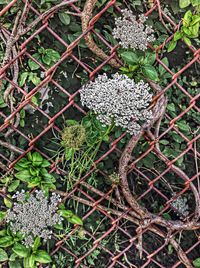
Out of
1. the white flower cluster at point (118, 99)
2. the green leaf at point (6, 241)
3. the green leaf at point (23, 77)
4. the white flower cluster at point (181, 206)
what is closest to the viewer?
the white flower cluster at point (118, 99)

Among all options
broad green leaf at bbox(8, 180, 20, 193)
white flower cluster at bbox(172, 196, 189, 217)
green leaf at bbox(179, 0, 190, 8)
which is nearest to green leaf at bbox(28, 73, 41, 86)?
broad green leaf at bbox(8, 180, 20, 193)

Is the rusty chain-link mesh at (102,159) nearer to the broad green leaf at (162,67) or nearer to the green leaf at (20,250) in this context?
the broad green leaf at (162,67)

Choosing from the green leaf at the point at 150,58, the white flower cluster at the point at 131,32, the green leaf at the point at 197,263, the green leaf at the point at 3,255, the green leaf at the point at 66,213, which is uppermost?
the white flower cluster at the point at 131,32

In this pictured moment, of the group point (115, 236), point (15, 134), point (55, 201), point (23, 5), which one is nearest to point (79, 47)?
point (23, 5)

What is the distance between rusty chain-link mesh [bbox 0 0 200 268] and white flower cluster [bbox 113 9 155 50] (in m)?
0.07

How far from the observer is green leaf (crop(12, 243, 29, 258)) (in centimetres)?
213

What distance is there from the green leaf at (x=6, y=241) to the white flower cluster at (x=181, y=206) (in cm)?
71

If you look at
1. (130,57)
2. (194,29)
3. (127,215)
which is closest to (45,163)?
(127,215)

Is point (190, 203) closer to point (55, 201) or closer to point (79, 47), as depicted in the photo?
point (55, 201)

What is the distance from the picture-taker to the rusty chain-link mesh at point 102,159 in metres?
2.00

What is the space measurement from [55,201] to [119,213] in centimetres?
30

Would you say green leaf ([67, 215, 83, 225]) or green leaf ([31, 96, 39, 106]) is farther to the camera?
green leaf ([67, 215, 83, 225])

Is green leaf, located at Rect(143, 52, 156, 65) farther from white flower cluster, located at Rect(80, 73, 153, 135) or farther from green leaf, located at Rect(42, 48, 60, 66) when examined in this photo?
green leaf, located at Rect(42, 48, 60, 66)

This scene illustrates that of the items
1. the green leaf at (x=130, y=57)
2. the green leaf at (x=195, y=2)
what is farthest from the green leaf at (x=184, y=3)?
the green leaf at (x=130, y=57)
